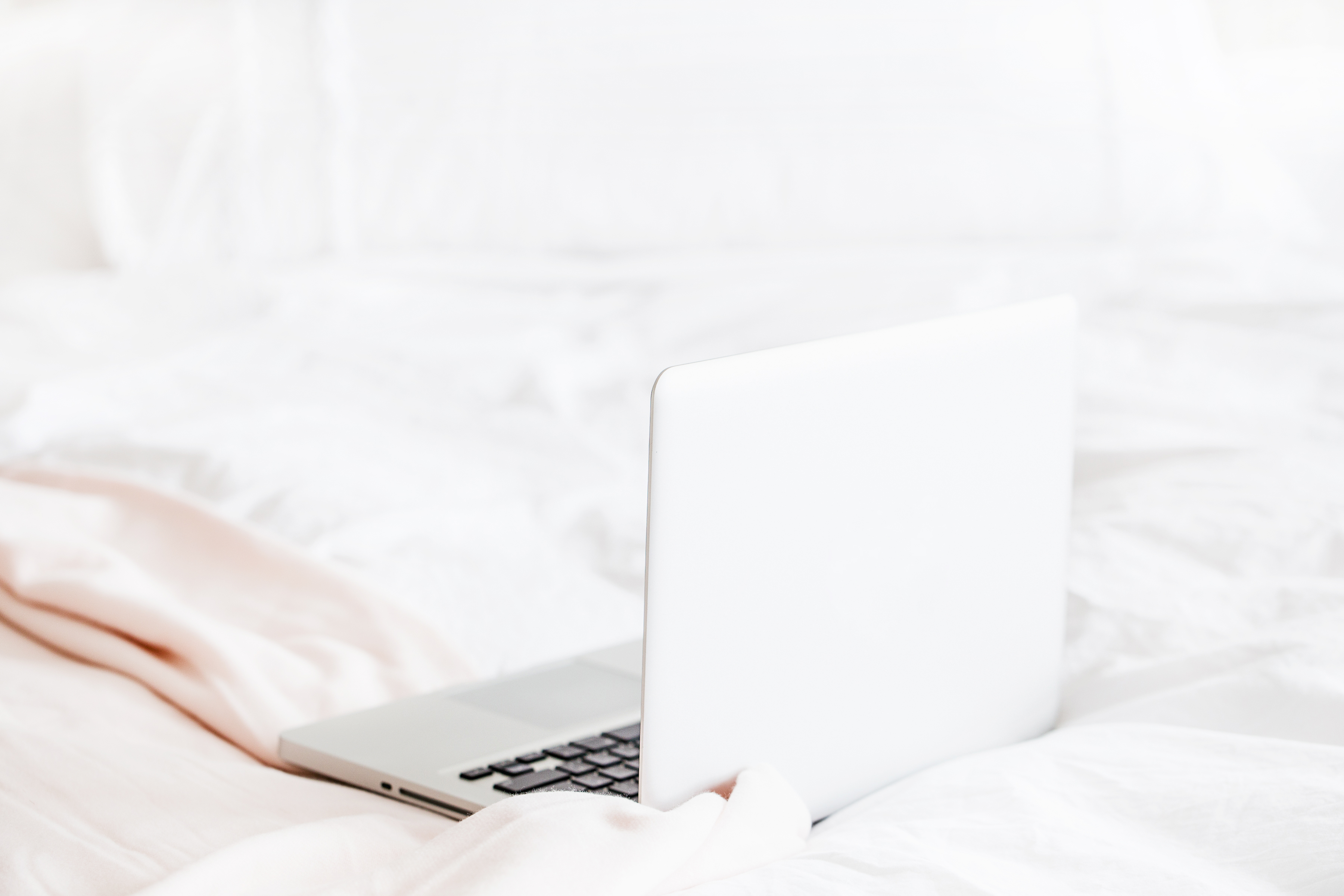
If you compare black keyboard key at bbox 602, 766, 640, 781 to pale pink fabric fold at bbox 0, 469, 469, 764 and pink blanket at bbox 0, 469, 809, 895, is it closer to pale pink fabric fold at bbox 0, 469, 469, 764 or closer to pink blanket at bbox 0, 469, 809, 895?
pink blanket at bbox 0, 469, 809, 895

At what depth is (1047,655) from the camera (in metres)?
0.80

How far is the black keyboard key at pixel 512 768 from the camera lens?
0.71 metres

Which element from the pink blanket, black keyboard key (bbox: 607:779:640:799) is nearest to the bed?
the pink blanket

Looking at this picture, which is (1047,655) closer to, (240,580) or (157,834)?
(157,834)

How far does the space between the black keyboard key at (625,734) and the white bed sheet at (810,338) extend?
5.0 inches

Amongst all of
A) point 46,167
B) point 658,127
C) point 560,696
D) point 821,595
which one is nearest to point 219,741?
point 560,696

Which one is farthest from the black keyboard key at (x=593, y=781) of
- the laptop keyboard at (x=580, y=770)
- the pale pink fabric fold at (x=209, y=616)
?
the pale pink fabric fold at (x=209, y=616)

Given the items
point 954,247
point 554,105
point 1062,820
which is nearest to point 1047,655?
point 1062,820

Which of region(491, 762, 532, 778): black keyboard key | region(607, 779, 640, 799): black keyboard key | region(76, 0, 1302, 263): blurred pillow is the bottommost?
region(491, 762, 532, 778): black keyboard key

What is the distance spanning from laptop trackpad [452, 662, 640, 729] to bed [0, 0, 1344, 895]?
9cm

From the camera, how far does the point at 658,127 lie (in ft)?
6.38

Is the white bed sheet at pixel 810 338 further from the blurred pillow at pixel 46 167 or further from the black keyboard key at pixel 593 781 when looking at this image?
the blurred pillow at pixel 46 167

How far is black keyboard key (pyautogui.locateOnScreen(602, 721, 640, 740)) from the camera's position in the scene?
29.6 inches

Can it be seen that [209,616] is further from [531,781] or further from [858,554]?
[858,554]
